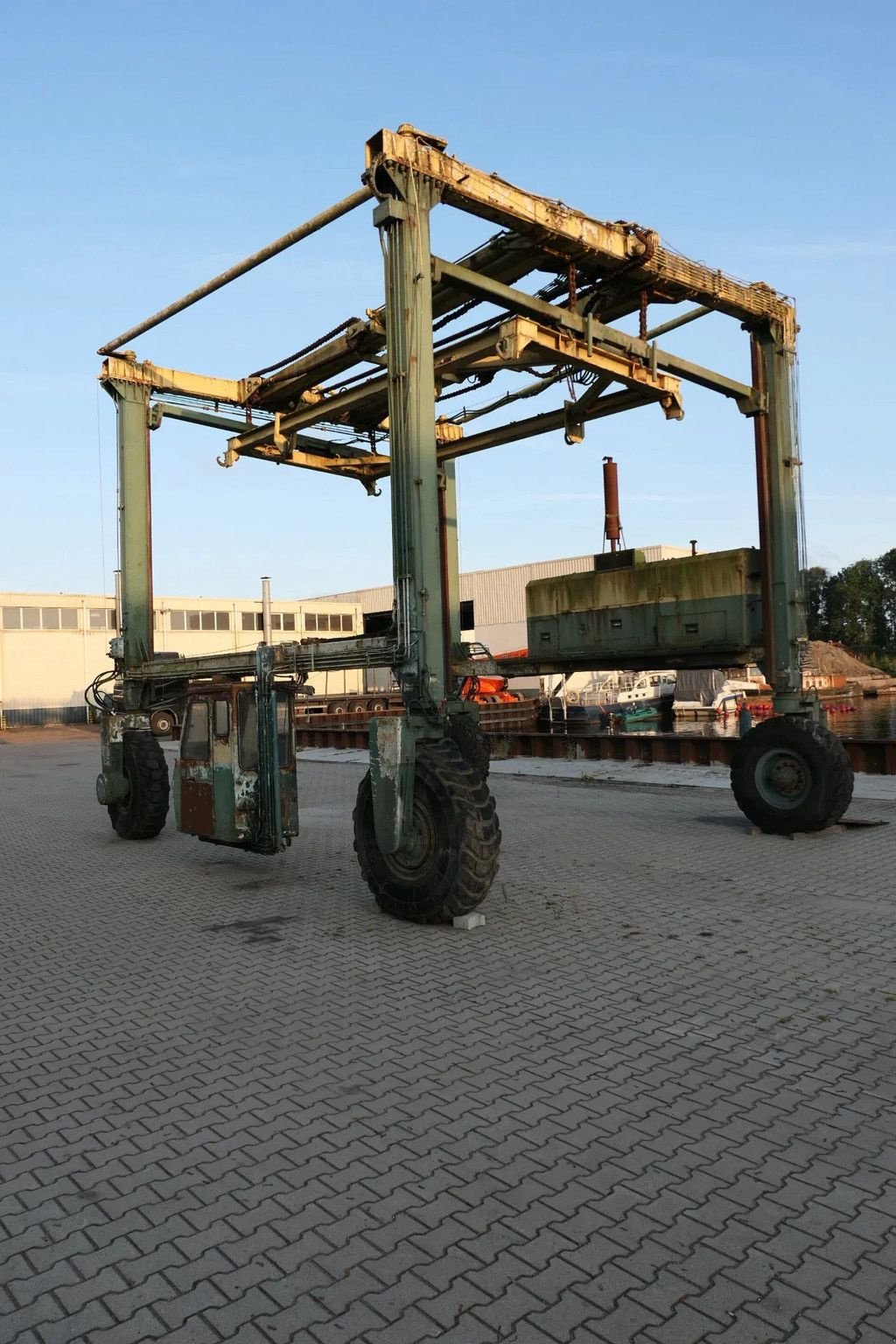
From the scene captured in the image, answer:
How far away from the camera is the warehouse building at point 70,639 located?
4506cm

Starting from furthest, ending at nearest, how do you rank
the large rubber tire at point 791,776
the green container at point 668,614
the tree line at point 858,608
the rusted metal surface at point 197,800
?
1. the tree line at point 858,608
2. the green container at point 668,614
3. the large rubber tire at point 791,776
4. the rusted metal surface at point 197,800

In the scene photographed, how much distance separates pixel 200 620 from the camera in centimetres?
4988

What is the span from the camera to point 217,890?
9859 millimetres

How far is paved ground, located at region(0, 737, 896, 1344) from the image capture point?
3.10m

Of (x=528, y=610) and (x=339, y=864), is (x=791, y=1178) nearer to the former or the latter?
(x=339, y=864)

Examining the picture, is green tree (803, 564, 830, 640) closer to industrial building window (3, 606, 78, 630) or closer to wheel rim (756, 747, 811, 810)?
industrial building window (3, 606, 78, 630)

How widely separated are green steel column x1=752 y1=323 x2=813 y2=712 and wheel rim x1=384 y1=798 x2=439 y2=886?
6.00 meters

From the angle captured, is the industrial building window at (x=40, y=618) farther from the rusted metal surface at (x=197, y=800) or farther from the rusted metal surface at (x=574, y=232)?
the rusted metal surface at (x=574, y=232)

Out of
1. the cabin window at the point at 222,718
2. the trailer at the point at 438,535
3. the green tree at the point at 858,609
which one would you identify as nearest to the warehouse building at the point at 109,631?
the trailer at the point at 438,535

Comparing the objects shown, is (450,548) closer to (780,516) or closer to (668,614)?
(668,614)

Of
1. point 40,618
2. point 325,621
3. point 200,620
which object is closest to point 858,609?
point 325,621

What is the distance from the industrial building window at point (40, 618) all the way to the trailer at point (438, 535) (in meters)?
35.4

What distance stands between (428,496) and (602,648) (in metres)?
5.43

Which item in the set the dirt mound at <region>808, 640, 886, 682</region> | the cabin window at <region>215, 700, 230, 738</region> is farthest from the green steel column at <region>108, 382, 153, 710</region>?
the dirt mound at <region>808, 640, 886, 682</region>
